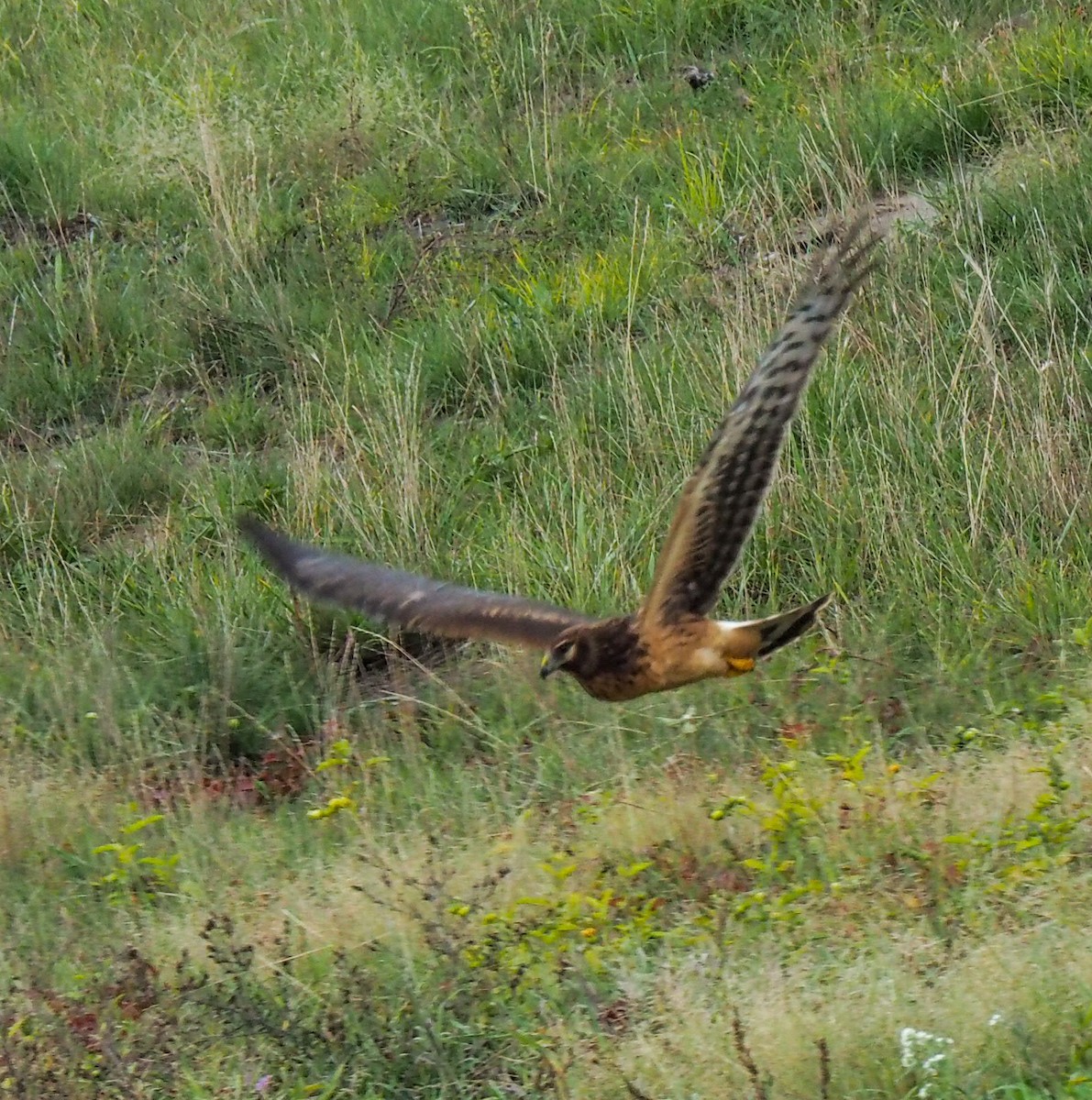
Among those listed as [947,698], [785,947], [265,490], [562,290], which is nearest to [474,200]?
[562,290]

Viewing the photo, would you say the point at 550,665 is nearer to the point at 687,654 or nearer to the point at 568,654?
the point at 568,654

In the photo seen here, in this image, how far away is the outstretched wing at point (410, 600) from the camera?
4.95m

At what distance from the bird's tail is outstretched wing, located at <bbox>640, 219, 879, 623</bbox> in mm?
159

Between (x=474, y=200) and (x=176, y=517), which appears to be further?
(x=474, y=200)

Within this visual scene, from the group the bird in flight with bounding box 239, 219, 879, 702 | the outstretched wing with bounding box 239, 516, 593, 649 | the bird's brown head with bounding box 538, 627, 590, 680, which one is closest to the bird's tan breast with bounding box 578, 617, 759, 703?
the bird in flight with bounding box 239, 219, 879, 702

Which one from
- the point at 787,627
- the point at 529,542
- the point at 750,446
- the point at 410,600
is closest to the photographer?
the point at 750,446

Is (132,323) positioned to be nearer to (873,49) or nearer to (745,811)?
(873,49)

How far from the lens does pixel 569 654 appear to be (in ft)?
15.1

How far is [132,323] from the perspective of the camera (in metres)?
9.34

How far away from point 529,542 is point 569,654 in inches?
83.6

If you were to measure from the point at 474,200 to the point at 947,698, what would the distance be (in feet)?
17.5

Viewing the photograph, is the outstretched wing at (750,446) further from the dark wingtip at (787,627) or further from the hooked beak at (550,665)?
the hooked beak at (550,665)

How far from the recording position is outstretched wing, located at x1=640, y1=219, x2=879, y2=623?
4.18m

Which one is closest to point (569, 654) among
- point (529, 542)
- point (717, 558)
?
point (717, 558)
